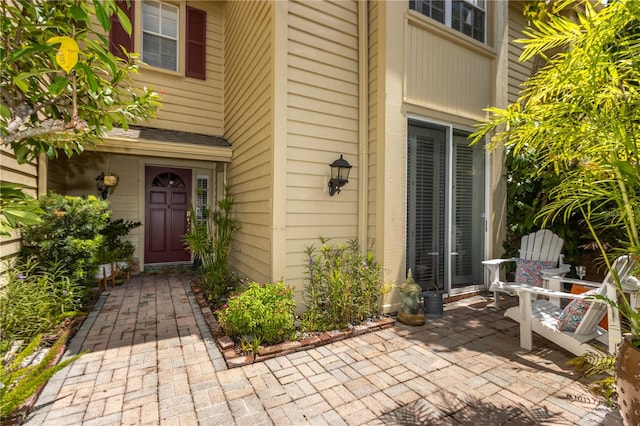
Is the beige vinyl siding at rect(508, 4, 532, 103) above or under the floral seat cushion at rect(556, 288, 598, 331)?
above

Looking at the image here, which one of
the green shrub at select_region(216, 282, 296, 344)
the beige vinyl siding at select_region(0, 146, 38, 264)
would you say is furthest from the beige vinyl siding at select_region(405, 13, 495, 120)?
the beige vinyl siding at select_region(0, 146, 38, 264)

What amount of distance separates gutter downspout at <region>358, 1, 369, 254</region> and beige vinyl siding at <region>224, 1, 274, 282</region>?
121cm

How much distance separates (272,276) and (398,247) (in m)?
1.64

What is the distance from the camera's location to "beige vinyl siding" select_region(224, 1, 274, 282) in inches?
140

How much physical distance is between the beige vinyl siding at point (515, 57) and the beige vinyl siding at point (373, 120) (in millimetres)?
3232

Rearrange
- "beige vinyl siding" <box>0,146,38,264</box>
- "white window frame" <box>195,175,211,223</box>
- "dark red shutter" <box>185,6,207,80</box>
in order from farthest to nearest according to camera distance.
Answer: "white window frame" <box>195,175,211,223</box> → "dark red shutter" <box>185,6,207,80</box> → "beige vinyl siding" <box>0,146,38,264</box>

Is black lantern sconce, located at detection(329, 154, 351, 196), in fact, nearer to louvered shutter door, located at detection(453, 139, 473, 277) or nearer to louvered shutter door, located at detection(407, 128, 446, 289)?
louvered shutter door, located at detection(407, 128, 446, 289)

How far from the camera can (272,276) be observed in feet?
11.0

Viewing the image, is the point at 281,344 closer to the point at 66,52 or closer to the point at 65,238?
the point at 66,52

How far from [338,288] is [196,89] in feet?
15.8

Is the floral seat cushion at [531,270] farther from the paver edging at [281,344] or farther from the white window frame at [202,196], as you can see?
the white window frame at [202,196]

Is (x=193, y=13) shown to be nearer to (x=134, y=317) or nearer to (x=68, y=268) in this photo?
(x=68, y=268)

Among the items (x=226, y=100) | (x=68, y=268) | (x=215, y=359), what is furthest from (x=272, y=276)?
(x=226, y=100)

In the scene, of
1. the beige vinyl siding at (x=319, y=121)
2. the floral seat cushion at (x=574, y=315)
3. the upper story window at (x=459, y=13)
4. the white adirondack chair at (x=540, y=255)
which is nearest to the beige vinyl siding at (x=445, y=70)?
the upper story window at (x=459, y=13)
